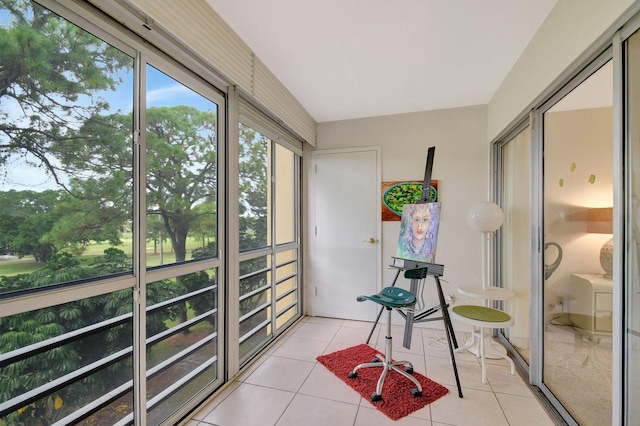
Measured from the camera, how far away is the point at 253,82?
2.43 metres

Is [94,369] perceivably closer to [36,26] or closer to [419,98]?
[36,26]

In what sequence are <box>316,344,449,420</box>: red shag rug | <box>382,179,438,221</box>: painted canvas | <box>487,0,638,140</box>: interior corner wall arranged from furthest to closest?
<box>382,179,438,221</box>: painted canvas → <box>316,344,449,420</box>: red shag rug → <box>487,0,638,140</box>: interior corner wall

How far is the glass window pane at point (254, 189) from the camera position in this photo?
2.62 metres

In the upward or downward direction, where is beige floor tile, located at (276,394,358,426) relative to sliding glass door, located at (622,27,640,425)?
downward

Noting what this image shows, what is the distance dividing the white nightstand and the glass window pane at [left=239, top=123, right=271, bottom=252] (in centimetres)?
246

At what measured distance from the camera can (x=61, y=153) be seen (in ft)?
4.09

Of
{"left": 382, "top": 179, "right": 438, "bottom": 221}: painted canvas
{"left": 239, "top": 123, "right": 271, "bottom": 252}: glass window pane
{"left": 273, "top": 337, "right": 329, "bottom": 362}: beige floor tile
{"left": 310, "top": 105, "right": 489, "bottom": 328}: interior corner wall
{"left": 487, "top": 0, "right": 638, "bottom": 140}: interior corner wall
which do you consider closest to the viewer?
{"left": 487, "top": 0, "right": 638, "bottom": 140}: interior corner wall

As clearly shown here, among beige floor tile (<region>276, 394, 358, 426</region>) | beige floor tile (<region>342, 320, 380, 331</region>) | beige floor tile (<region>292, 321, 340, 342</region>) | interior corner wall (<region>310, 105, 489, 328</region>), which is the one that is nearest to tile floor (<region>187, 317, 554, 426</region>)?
beige floor tile (<region>276, 394, 358, 426</region>)

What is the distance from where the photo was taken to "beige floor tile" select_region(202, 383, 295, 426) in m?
1.84

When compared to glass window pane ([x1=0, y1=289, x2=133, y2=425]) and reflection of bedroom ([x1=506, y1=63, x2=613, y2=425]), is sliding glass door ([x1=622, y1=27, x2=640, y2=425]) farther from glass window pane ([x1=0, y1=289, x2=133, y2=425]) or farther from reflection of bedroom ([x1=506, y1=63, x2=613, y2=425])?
glass window pane ([x1=0, y1=289, x2=133, y2=425])

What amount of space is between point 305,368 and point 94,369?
5.33 feet

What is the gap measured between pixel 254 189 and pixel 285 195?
2.73 feet

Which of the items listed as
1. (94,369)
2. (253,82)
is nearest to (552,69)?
(253,82)

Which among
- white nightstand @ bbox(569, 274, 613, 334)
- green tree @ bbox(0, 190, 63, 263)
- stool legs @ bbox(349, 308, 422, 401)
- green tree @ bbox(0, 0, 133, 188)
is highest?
green tree @ bbox(0, 0, 133, 188)
